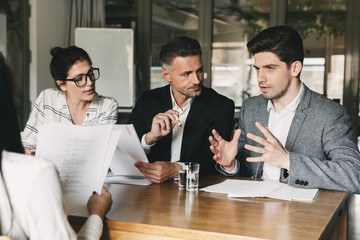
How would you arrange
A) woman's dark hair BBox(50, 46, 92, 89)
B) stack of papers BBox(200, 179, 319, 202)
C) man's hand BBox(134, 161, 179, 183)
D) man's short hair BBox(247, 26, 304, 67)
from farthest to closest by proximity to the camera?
woman's dark hair BBox(50, 46, 92, 89) < man's short hair BBox(247, 26, 304, 67) < man's hand BBox(134, 161, 179, 183) < stack of papers BBox(200, 179, 319, 202)

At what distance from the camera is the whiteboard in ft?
16.2

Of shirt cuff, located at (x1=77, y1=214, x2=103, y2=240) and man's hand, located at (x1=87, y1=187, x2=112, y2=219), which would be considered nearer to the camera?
shirt cuff, located at (x1=77, y1=214, x2=103, y2=240)

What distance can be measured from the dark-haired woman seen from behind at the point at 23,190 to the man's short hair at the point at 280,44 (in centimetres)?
155

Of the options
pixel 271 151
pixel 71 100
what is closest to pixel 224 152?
pixel 271 151

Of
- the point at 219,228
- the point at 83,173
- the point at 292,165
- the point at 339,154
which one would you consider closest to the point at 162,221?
the point at 219,228

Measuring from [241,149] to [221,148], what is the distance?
0.35m

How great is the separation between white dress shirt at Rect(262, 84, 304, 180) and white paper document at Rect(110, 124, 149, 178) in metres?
0.68

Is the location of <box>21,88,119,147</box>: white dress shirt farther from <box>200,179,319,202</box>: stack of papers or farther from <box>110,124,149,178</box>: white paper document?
<box>200,179,319,202</box>: stack of papers

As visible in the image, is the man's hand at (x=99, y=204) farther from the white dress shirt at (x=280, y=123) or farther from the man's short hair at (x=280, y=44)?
the man's short hair at (x=280, y=44)

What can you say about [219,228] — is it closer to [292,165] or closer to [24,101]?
[292,165]

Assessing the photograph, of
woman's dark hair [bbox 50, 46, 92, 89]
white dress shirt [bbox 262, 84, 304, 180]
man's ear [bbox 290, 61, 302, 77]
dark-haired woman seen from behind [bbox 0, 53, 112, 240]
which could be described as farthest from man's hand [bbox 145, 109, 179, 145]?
dark-haired woman seen from behind [bbox 0, 53, 112, 240]

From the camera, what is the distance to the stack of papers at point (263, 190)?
63.4 inches

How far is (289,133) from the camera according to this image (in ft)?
6.91

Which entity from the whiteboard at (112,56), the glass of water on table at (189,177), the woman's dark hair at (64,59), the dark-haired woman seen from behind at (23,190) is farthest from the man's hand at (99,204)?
the whiteboard at (112,56)
